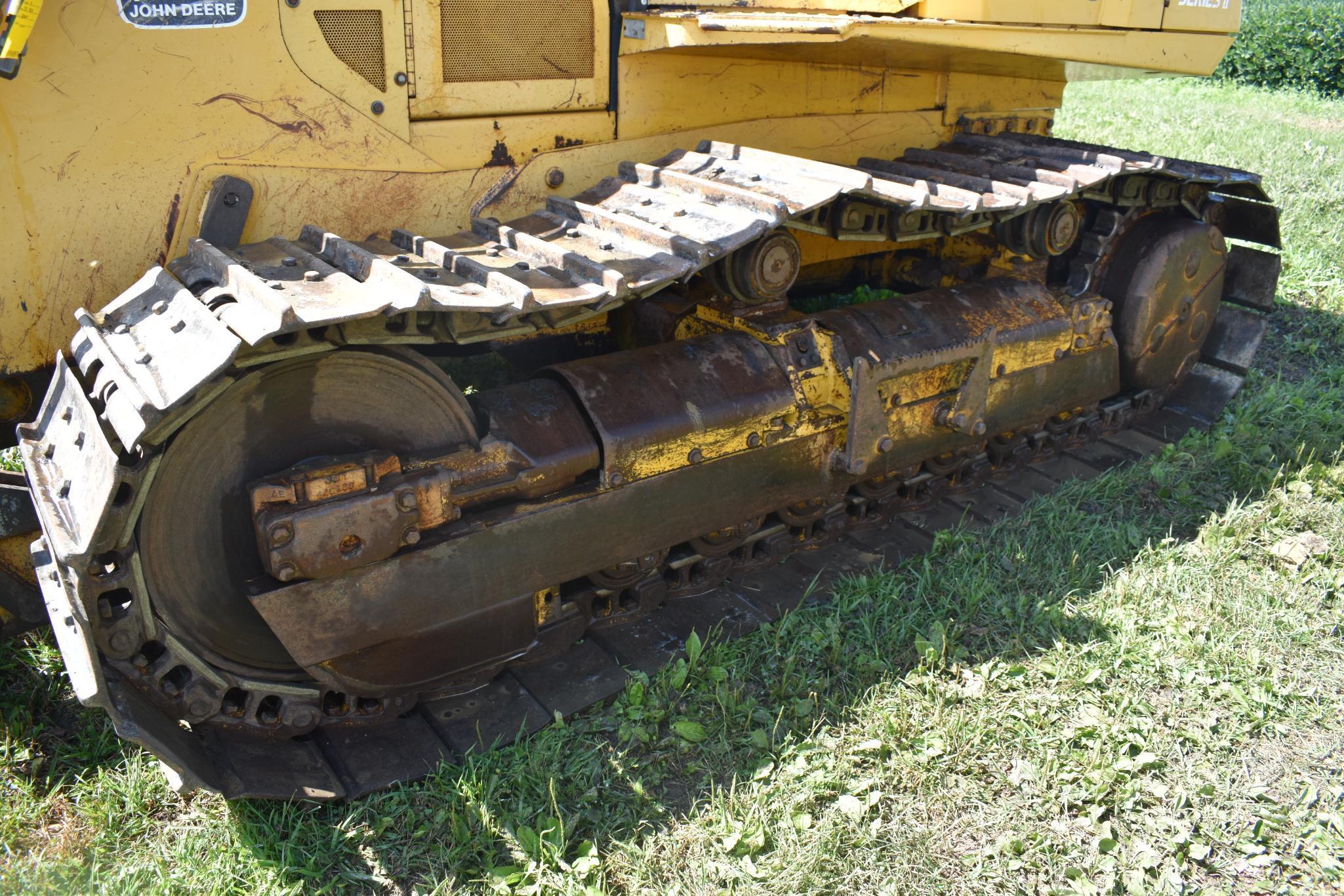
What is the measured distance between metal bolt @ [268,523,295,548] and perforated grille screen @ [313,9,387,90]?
1.38 m

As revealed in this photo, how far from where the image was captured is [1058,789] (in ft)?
9.89

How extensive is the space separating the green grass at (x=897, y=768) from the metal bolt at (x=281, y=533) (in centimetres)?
71

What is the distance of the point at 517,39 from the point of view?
3535mm

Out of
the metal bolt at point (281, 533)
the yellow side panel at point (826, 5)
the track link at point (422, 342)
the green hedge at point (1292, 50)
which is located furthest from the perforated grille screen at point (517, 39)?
the green hedge at point (1292, 50)

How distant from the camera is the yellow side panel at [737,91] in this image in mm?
3850

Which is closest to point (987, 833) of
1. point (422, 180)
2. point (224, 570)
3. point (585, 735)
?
point (585, 735)

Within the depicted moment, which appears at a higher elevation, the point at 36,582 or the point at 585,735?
the point at 36,582

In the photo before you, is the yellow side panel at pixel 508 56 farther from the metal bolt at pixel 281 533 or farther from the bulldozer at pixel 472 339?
the metal bolt at pixel 281 533

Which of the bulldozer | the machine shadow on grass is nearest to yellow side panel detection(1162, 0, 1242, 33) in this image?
the bulldozer

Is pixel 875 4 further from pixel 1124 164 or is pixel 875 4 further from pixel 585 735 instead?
pixel 585 735

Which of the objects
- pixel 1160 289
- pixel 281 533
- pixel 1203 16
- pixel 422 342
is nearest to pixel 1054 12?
pixel 1203 16

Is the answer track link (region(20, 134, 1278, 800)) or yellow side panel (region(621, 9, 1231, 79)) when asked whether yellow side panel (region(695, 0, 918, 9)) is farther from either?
track link (region(20, 134, 1278, 800))

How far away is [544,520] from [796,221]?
122 centimetres

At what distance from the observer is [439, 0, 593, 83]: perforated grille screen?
3416 mm
